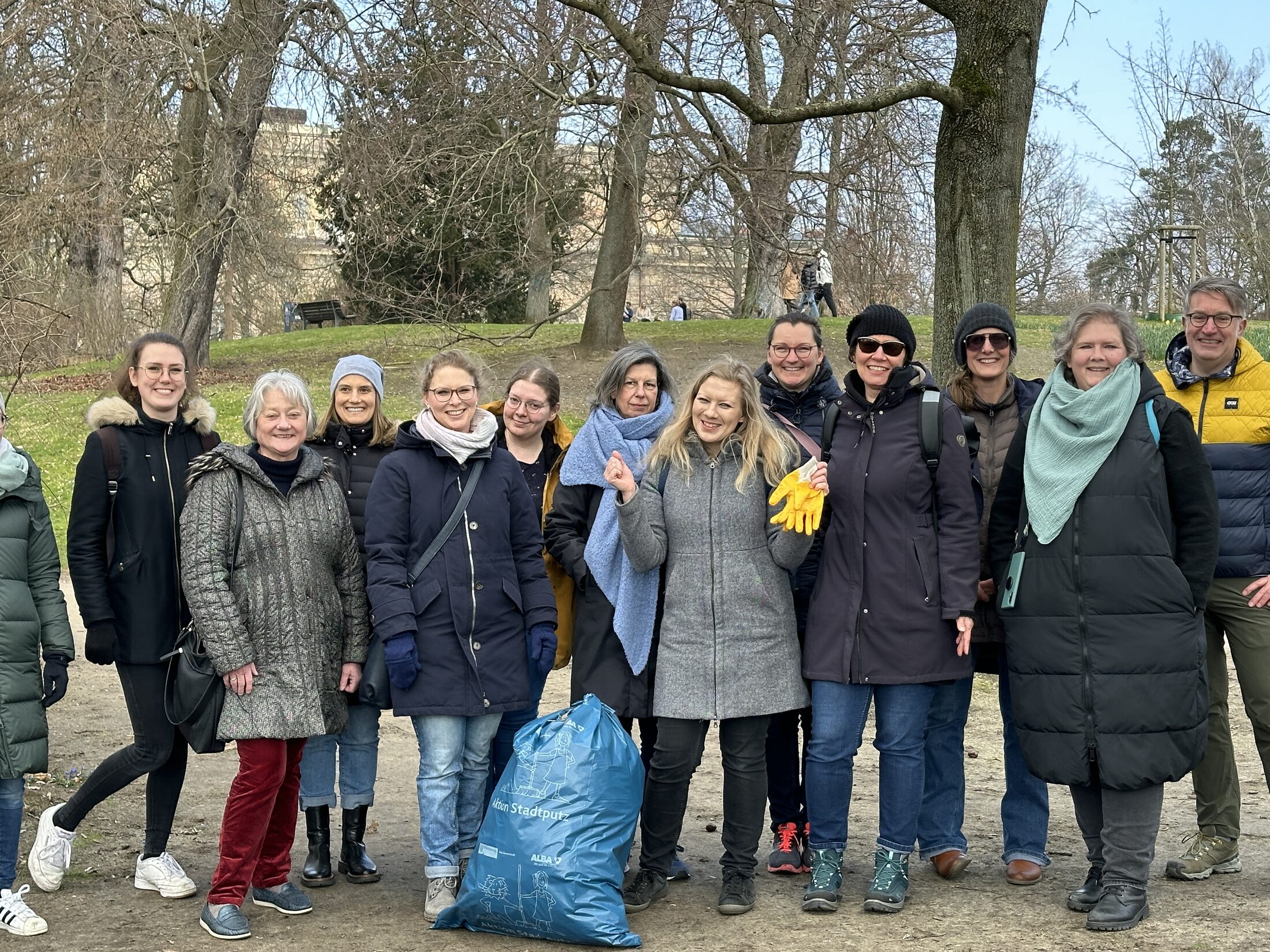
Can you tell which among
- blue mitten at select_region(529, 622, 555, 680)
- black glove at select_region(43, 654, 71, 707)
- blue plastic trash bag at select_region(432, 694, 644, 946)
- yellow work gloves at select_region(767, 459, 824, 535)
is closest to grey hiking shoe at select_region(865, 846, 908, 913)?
blue plastic trash bag at select_region(432, 694, 644, 946)

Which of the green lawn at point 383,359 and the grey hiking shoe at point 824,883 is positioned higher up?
the green lawn at point 383,359

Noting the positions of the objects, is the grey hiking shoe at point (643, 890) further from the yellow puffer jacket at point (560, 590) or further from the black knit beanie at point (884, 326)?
the black knit beanie at point (884, 326)

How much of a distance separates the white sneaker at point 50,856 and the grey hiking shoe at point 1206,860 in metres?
3.96

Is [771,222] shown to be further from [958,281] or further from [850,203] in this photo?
[958,281]

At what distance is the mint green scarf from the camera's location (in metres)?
4.41

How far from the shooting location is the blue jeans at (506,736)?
4.94 meters

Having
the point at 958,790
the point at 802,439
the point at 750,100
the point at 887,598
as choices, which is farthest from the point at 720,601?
the point at 750,100

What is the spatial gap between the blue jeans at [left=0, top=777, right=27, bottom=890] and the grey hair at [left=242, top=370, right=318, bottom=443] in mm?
1383

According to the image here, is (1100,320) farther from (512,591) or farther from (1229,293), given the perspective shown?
(512,591)

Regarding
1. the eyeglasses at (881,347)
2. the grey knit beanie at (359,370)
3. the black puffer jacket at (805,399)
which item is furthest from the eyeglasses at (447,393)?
the eyeglasses at (881,347)

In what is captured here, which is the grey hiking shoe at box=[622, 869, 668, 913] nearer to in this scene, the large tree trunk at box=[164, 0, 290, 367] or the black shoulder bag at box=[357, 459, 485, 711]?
the black shoulder bag at box=[357, 459, 485, 711]

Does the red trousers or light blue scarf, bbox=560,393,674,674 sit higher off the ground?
light blue scarf, bbox=560,393,674,674

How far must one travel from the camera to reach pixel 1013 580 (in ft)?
15.0

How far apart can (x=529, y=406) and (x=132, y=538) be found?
1.47 m
